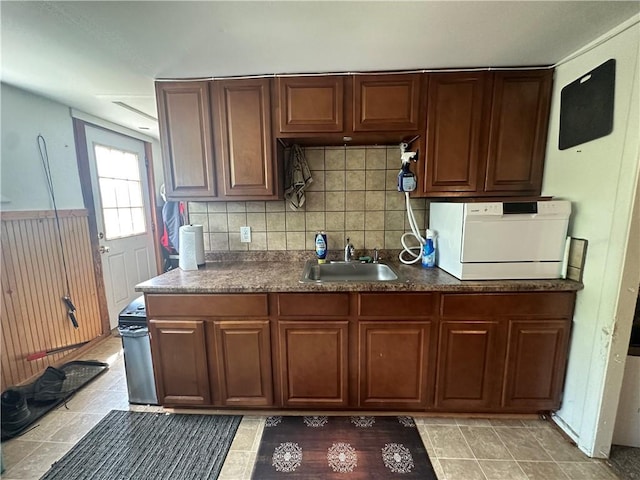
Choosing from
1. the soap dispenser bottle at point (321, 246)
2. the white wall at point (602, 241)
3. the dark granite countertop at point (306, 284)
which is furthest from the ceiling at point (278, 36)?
the dark granite countertop at point (306, 284)

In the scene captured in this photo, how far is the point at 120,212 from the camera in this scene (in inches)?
115

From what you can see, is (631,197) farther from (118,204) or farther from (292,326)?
(118,204)

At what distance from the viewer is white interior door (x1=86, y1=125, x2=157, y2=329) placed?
265cm

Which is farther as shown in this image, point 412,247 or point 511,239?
point 412,247

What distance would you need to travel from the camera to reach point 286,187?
2.00m

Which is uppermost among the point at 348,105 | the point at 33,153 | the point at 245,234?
the point at 348,105

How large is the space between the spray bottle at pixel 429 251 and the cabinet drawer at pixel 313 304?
2.29 feet

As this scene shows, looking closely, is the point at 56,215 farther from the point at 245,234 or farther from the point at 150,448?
the point at 150,448

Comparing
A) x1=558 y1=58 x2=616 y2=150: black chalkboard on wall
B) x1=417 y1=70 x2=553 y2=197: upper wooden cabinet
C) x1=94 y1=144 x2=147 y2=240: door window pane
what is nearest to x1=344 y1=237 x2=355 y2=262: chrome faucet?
x1=417 y1=70 x2=553 y2=197: upper wooden cabinet

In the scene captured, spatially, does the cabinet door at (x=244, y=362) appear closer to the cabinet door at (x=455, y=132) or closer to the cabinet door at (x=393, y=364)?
the cabinet door at (x=393, y=364)

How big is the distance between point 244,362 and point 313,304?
1.89 feet

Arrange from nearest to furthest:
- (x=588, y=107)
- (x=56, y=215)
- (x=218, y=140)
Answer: (x=588, y=107)
(x=218, y=140)
(x=56, y=215)

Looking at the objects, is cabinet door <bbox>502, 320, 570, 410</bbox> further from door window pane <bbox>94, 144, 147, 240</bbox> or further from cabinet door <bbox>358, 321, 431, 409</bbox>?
door window pane <bbox>94, 144, 147, 240</bbox>

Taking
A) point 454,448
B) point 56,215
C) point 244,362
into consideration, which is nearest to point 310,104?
point 244,362
